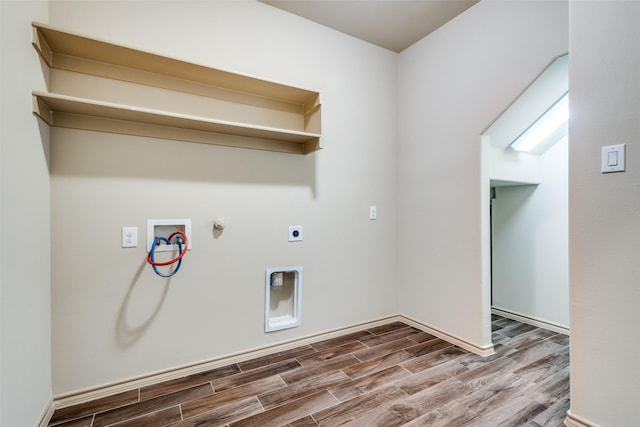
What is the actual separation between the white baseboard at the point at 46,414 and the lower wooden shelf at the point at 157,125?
1445mm

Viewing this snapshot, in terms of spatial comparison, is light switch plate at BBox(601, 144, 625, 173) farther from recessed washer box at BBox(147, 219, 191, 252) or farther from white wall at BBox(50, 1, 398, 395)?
recessed washer box at BBox(147, 219, 191, 252)

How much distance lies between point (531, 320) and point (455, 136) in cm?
187

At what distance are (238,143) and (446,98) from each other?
167cm

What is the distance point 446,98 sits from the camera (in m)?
2.39

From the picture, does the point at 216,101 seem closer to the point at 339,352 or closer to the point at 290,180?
the point at 290,180

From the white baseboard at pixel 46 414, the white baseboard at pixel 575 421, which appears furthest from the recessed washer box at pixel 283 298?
the white baseboard at pixel 575 421

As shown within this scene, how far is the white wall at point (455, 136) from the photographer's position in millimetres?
1916

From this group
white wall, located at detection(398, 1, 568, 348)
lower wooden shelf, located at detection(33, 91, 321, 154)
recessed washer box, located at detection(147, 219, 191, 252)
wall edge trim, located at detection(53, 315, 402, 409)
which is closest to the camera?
lower wooden shelf, located at detection(33, 91, 321, 154)

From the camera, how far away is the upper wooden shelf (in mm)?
1533

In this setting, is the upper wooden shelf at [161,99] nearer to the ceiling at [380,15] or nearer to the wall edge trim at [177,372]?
the ceiling at [380,15]

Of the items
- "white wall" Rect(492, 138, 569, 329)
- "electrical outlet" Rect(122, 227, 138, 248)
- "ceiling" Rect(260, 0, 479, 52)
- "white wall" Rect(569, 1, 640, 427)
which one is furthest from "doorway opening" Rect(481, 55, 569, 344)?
"electrical outlet" Rect(122, 227, 138, 248)

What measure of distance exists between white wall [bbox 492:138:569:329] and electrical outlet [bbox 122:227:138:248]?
3.10 m

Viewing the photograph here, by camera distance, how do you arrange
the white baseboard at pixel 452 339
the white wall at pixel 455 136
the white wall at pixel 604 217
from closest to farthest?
the white wall at pixel 604 217, the white wall at pixel 455 136, the white baseboard at pixel 452 339

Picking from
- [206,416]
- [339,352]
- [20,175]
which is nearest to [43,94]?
[20,175]
